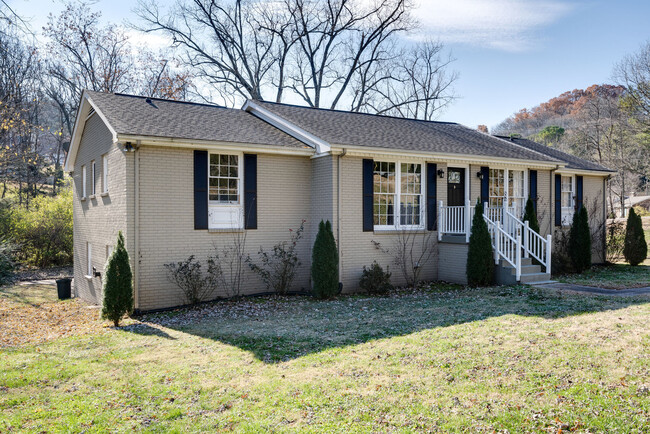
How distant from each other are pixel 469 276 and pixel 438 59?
2652 centimetres

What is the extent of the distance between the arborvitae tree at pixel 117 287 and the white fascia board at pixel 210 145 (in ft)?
7.83

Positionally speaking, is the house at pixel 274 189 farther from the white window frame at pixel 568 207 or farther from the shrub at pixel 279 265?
the white window frame at pixel 568 207

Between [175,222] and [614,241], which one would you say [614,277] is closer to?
[614,241]

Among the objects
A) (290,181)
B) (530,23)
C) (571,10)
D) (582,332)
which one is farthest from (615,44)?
(582,332)

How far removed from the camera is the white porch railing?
12.3 meters

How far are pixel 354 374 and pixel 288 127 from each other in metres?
8.99

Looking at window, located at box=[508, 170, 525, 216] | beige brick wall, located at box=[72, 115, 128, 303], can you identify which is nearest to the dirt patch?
beige brick wall, located at box=[72, 115, 128, 303]

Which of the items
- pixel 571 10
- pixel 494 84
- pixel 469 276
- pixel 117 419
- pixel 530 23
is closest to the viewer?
pixel 117 419

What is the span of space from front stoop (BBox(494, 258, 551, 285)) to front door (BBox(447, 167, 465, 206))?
8.44 ft

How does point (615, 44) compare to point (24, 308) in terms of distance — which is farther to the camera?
point (615, 44)

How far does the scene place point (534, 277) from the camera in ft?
40.2

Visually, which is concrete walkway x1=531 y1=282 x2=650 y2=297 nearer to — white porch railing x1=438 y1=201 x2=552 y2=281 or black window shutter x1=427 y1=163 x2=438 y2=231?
white porch railing x1=438 y1=201 x2=552 y2=281

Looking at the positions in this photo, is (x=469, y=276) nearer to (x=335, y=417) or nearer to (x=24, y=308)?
(x=335, y=417)

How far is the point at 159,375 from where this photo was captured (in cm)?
624
